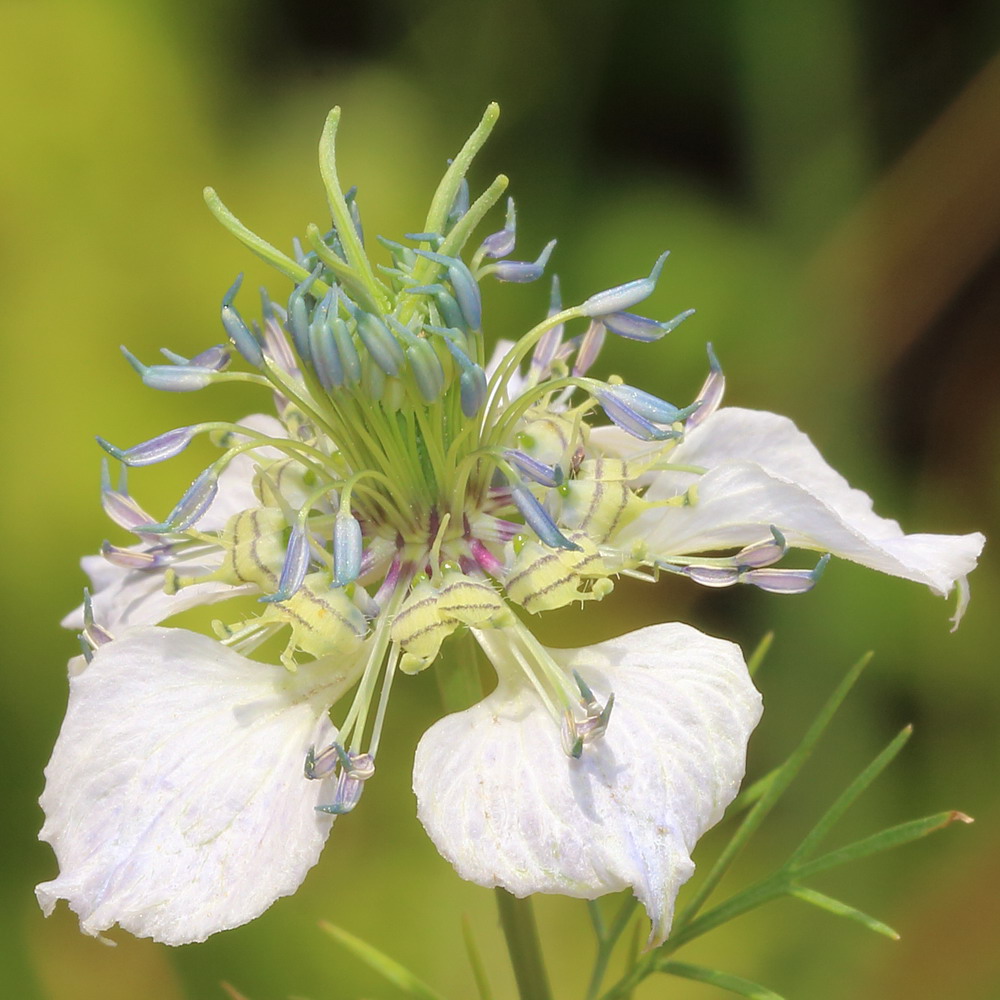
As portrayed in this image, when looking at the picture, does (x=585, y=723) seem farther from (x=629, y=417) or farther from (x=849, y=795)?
(x=849, y=795)

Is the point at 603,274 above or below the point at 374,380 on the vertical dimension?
below

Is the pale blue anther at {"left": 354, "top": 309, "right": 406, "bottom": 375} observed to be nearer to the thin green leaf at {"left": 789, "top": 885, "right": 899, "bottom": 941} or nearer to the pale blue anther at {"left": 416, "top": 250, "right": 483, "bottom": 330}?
the pale blue anther at {"left": 416, "top": 250, "right": 483, "bottom": 330}

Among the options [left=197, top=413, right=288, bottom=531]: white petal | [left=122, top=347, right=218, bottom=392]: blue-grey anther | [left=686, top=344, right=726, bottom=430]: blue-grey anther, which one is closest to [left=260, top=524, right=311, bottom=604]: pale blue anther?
[left=122, top=347, right=218, bottom=392]: blue-grey anther

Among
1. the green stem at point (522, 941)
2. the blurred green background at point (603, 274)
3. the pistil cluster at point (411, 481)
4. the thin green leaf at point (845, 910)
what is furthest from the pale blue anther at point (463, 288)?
the blurred green background at point (603, 274)

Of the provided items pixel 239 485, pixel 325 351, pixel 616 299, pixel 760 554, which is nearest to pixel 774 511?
pixel 760 554

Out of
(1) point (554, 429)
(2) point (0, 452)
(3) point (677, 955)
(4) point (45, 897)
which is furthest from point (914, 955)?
(2) point (0, 452)

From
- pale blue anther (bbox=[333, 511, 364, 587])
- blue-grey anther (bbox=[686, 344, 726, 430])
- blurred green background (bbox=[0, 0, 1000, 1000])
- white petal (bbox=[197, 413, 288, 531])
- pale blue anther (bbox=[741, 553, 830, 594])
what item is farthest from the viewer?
blurred green background (bbox=[0, 0, 1000, 1000])
